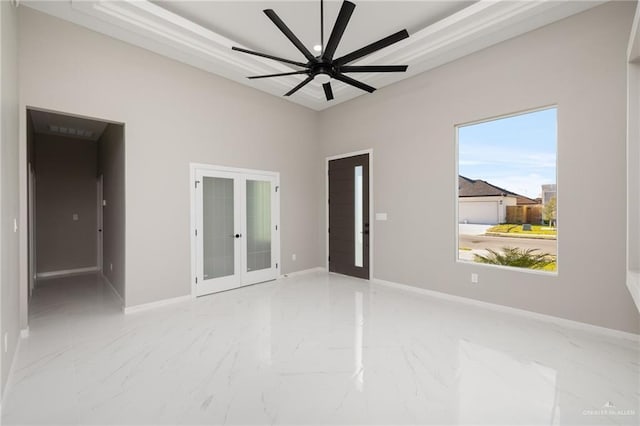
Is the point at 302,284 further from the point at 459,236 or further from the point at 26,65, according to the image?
the point at 26,65

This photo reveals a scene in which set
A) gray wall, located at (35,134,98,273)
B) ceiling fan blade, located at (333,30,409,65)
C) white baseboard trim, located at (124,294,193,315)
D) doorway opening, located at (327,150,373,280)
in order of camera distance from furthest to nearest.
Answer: gray wall, located at (35,134,98,273), doorway opening, located at (327,150,373,280), white baseboard trim, located at (124,294,193,315), ceiling fan blade, located at (333,30,409,65)

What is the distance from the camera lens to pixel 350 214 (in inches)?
227

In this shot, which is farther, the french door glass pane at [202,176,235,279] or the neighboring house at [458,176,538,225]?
the french door glass pane at [202,176,235,279]

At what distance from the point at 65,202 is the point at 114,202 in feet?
9.31

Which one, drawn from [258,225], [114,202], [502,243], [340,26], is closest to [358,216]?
[258,225]

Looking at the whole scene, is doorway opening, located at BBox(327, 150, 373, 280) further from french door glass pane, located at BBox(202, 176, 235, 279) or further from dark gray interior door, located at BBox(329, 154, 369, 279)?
french door glass pane, located at BBox(202, 176, 235, 279)

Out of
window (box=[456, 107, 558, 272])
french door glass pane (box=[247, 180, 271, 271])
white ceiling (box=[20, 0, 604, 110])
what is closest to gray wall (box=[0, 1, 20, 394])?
white ceiling (box=[20, 0, 604, 110])

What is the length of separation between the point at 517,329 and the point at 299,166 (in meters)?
4.44

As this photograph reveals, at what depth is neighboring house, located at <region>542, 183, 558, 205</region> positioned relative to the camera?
3.52 meters

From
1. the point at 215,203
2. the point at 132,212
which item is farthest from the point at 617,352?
the point at 132,212

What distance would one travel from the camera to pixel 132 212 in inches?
152

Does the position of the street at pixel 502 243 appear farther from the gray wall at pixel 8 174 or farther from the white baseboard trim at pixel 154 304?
the gray wall at pixel 8 174

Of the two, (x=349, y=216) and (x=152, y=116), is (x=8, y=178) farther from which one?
(x=349, y=216)

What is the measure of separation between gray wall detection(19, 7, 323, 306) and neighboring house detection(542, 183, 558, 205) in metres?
4.17
